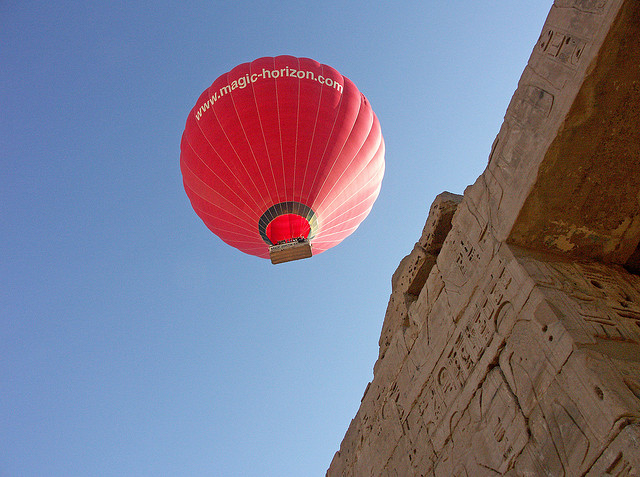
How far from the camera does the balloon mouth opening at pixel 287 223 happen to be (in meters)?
10.8

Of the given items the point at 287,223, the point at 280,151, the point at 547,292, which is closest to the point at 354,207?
the point at 287,223

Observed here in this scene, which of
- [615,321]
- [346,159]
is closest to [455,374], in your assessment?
[615,321]

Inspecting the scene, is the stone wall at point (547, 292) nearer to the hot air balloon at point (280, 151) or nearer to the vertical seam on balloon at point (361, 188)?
the hot air balloon at point (280, 151)

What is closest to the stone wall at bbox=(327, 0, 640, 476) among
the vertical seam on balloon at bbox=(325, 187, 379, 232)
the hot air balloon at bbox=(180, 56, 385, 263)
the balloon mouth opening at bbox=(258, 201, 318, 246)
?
the hot air balloon at bbox=(180, 56, 385, 263)

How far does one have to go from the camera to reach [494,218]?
4188mm

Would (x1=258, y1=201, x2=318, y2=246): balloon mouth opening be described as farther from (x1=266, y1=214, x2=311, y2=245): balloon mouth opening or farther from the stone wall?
the stone wall

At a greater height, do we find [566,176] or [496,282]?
[566,176]

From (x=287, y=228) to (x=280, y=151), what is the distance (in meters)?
1.79

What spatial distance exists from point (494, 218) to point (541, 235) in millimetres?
382

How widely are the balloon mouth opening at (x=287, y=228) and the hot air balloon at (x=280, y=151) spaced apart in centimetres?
2

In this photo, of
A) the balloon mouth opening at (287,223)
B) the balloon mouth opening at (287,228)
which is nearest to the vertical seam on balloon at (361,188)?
the balloon mouth opening at (287,223)

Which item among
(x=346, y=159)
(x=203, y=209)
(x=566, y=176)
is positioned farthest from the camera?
(x=203, y=209)

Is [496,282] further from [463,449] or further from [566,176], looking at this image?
[463,449]

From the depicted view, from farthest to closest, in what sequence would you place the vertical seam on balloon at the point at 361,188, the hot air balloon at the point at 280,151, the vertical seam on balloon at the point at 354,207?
the vertical seam on balloon at the point at 354,207 → the vertical seam on balloon at the point at 361,188 → the hot air balloon at the point at 280,151
